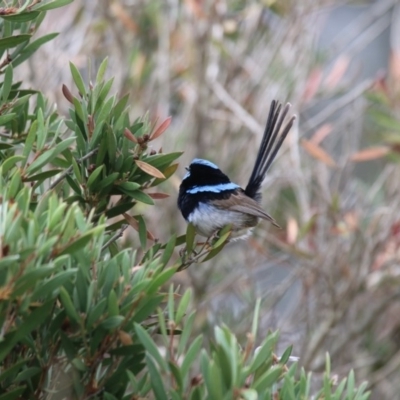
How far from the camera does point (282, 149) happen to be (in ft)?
17.2

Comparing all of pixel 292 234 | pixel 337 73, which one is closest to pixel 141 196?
pixel 292 234

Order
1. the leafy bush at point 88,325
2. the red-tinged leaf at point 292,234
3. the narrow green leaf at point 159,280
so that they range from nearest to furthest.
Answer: the leafy bush at point 88,325 → the narrow green leaf at point 159,280 → the red-tinged leaf at point 292,234

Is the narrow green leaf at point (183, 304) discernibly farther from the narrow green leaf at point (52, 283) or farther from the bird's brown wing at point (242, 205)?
the bird's brown wing at point (242, 205)

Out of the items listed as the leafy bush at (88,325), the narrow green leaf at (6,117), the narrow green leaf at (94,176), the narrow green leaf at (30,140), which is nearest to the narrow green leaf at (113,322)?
the leafy bush at (88,325)

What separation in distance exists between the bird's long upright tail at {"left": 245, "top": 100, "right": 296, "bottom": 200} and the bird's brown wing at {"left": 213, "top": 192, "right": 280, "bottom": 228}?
0.57ft

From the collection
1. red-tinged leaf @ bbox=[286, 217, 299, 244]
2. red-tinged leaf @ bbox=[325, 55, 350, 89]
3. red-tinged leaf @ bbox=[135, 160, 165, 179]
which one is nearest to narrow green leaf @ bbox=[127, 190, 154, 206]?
red-tinged leaf @ bbox=[135, 160, 165, 179]

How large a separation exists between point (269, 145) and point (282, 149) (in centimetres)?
155

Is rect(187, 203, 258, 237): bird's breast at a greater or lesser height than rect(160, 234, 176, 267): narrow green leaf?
lesser

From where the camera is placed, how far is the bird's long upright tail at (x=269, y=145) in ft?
11.2

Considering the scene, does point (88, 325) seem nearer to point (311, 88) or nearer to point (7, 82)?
point (7, 82)

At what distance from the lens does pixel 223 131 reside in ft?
17.7

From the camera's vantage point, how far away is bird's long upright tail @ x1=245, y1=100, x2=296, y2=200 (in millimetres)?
3426

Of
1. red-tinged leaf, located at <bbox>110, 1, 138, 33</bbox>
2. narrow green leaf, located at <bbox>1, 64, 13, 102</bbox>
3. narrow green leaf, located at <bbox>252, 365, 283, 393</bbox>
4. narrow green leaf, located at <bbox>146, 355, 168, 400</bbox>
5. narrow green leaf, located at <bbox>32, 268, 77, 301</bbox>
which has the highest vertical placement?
red-tinged leaf, located at <bbox>110, 1, 138, 33</bbox>

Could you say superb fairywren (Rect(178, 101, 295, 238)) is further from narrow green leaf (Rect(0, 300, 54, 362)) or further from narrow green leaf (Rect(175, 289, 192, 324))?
narrow green leaf (Rect(0, 300, 54, 362))
